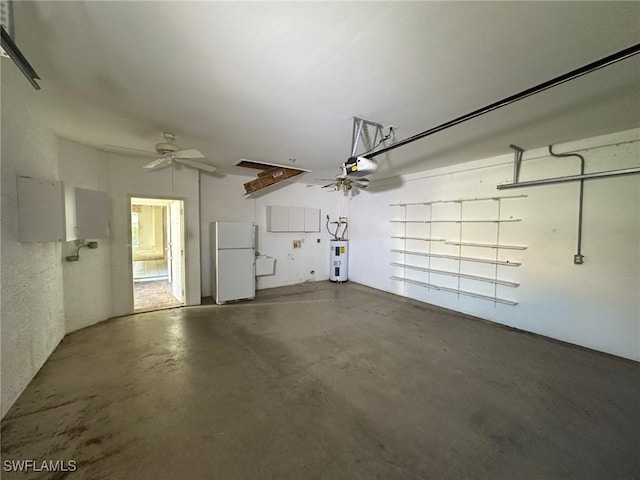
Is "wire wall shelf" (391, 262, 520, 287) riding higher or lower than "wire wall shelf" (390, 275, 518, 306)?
higher

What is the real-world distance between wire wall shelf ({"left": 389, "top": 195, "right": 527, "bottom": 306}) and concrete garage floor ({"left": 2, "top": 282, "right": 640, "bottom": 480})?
3.17 feet

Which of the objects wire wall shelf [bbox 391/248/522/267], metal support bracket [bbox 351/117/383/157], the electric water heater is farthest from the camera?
the electric water heater

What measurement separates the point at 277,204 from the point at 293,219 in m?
0.55

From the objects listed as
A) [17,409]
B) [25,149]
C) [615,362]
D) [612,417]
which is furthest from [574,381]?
[25,149]

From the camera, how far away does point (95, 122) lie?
2707 millimetres

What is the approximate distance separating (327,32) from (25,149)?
10.0 feet

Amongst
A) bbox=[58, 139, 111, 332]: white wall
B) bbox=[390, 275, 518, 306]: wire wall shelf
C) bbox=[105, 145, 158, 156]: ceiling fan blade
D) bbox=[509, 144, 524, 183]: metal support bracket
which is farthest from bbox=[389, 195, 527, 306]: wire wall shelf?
bbox=[58, 139, 111, 332]: white wall

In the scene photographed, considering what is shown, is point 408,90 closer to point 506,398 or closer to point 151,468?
point 506,398

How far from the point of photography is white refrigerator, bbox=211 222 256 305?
4707 millimetres

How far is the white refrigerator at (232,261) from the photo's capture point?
4.71 meters

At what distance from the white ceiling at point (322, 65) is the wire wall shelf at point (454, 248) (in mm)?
1457

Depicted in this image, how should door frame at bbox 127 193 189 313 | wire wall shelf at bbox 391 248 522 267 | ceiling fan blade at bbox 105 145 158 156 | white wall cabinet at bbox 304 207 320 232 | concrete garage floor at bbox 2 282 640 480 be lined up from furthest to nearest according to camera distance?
white wall cabinet at bbox 304 207 320 232 → door frame at bbox 127 193 189 313 → wire wall shelf at bbox 391 248 522 267 → ceiling fan blade at bbox 105 145 158 156 → concrete garage floor at bbox 2 282 640 480

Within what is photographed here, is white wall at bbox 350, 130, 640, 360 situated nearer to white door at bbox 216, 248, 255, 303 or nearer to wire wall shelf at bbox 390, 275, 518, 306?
wire wall shelf at bbox 390, 275, 518, 306

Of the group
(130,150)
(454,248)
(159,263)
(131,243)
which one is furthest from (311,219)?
(159,263)
